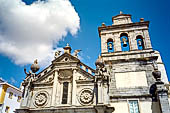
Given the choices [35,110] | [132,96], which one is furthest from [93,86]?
[35,110]

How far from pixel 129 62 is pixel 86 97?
616 cm

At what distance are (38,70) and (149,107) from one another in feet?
37.9

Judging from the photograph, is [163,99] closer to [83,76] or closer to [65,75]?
[83,76]

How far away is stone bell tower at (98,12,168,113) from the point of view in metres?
15.0

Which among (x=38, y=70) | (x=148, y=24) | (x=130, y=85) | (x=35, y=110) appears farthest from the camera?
(x=148, y=24)

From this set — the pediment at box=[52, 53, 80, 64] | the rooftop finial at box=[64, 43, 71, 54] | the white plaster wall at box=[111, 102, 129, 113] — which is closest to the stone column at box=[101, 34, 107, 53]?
the rooftop finial at box=[64, 43, 71, 54]

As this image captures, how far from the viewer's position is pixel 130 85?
1596 cm

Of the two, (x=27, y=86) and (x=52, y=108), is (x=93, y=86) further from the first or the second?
(x=27, y=86)

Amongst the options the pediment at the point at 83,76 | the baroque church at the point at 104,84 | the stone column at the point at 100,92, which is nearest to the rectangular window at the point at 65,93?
the baroque church at the point at 104,84

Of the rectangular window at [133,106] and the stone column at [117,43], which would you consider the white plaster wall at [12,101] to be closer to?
the stone column at [117,43]

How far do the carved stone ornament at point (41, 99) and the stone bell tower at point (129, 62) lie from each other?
20.4 ft

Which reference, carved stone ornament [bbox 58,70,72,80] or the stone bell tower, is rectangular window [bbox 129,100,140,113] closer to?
the stone bell tower

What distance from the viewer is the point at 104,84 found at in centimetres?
1491

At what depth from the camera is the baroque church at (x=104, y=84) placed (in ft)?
47.1
